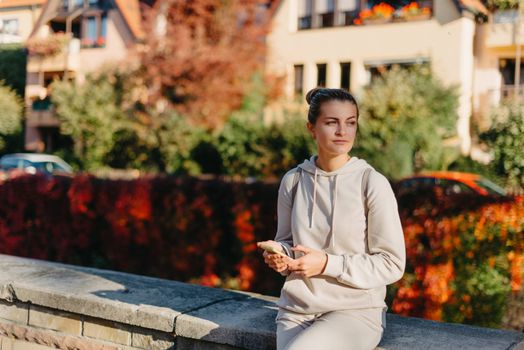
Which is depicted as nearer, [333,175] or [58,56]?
[333,175]

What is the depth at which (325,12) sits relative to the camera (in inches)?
1049

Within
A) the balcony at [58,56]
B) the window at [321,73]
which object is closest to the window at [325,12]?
the window at [321,73]

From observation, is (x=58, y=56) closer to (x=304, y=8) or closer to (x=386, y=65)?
(x=304, y=8)

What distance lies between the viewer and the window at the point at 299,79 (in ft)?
88.9

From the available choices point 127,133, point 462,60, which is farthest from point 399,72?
point 127,133

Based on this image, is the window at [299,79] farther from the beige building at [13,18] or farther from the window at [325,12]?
the beige building at [13,18]

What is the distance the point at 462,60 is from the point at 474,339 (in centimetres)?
2130

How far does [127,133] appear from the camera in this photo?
27.2 meters

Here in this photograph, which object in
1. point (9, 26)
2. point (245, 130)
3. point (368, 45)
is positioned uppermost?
point (368, 45)

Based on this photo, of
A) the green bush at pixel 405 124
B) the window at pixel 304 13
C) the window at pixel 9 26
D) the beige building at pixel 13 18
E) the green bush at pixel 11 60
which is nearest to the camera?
the beige building at pixel 13 18

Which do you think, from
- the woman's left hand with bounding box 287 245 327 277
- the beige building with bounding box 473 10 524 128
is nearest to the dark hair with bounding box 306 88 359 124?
the woman's left hand with bounding box 287 245 327 277

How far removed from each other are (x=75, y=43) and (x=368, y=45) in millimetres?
16386

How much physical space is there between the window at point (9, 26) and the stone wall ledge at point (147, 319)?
5272mm

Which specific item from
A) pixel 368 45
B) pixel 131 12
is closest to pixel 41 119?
pixel 131 12
